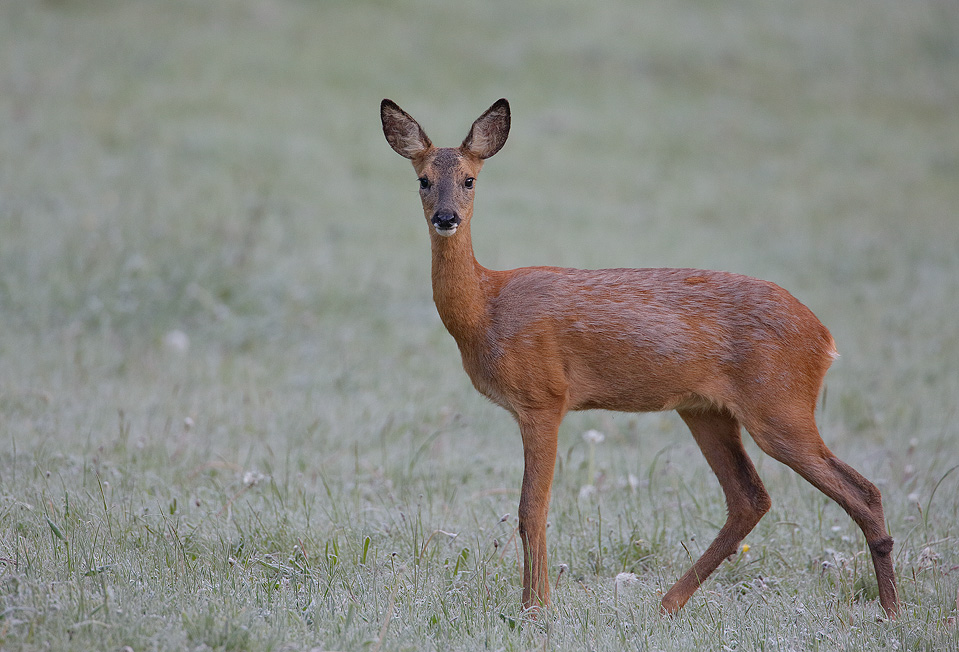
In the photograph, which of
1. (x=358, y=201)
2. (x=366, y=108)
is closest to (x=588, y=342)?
(x=358, y=201)

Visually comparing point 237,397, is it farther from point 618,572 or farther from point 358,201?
point 358,201

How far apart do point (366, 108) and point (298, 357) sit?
795cm

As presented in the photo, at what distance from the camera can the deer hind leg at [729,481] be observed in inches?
153

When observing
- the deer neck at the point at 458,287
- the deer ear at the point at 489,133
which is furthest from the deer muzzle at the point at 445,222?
the deer ear at the point at 489,133

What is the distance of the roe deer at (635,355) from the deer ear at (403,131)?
0.54 ft

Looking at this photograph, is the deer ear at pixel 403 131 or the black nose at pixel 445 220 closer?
the black nose at pixel 445 220

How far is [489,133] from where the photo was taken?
4.06m

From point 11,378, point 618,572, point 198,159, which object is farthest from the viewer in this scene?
point 198,159

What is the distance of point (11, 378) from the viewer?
609 centimetres

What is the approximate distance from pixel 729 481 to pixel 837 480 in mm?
485

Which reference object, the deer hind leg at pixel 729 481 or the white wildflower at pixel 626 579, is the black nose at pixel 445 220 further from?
the white wildflower at pixel 626 579

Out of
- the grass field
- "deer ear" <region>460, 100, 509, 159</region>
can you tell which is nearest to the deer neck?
"deer ear" <region>460, 100, 509, 159</region>

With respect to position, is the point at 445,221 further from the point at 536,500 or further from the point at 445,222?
the point at 536,500

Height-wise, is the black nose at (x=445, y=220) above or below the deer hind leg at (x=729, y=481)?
above
